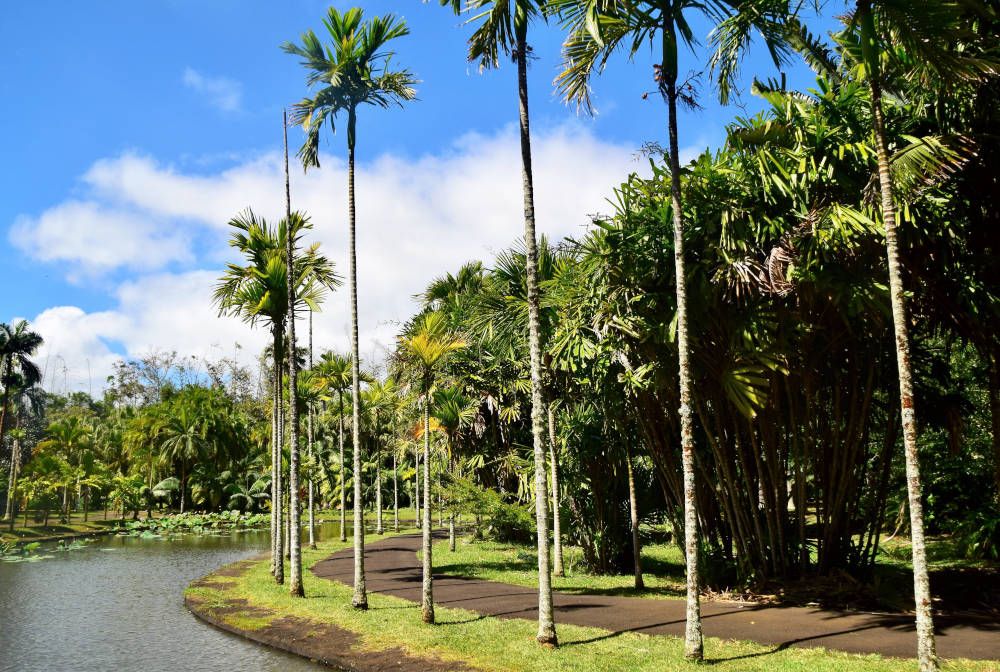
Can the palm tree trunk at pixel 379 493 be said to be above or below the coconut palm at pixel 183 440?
below

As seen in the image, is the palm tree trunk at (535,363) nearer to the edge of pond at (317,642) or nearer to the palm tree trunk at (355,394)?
the edge of pond at (317,642)

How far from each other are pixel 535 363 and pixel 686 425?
8.95ft

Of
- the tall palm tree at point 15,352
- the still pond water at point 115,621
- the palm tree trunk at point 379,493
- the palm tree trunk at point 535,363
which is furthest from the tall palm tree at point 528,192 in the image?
the tall palm tree at point 15,352

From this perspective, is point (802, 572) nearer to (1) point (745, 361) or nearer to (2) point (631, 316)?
(1) point (745, 361)

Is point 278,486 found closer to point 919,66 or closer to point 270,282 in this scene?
point 270,282

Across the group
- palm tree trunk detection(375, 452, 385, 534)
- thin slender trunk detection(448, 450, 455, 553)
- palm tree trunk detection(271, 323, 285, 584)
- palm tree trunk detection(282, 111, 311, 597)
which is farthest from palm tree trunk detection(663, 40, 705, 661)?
palm tree trunk detection(375, 452, 385, 534)

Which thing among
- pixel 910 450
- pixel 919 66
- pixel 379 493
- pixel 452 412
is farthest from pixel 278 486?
pixel 919 66

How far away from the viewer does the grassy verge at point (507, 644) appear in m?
9.62

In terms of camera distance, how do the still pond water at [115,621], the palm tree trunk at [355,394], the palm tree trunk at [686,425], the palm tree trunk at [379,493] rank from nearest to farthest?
the palm tree trunk at [686,425], the still pond water at [115,621], the palm tree trunk at [355,394], the palm tree trunk at [379,493]

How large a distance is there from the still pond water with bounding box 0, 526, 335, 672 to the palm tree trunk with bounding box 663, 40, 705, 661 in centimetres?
612

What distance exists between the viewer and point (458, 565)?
23.1 metres

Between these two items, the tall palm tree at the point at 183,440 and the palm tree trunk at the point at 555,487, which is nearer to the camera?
the palm tree trunk at the point at 555,487

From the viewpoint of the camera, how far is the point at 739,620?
502 inches

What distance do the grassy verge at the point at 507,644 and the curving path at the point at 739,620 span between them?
0.55 m
